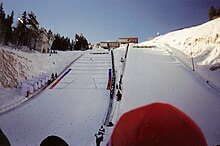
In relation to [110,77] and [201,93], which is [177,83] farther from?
[110,77]

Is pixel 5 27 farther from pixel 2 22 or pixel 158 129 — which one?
pixel 158 129

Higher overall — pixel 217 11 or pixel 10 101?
pixel 217 11

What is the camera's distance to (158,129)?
679 mm

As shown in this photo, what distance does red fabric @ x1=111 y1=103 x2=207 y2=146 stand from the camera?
685 mm

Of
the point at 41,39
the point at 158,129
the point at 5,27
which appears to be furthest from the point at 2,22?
the point at 158,129

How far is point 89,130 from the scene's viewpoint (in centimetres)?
165

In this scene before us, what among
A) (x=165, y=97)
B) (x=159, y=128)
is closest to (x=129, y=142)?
(x=159, y=128)

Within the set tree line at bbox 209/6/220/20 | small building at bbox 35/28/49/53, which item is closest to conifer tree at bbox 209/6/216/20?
tree line at bbox 209/6/220/20

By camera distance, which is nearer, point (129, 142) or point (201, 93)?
point (129, 142)

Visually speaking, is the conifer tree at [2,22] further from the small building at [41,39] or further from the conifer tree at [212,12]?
the conifer tree at [212,12]

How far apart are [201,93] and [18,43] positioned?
3.23 feet

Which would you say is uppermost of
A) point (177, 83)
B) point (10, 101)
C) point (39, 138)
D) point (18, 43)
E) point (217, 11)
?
point (217, 11)

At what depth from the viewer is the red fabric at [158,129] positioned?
2.25 ft

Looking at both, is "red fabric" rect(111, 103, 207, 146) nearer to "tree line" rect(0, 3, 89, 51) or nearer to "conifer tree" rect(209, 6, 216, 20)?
"conifer tree" rect(209, 6, 216, 20)
